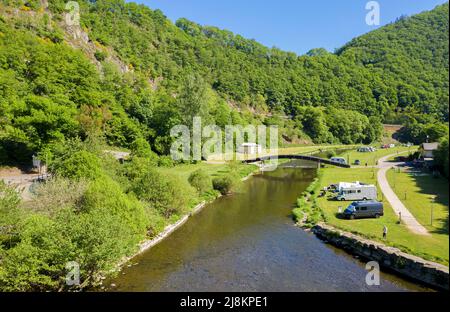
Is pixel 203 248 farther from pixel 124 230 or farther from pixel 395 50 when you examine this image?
pixel 395 50

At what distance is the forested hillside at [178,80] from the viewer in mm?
45969

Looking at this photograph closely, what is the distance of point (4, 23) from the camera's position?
7450cm

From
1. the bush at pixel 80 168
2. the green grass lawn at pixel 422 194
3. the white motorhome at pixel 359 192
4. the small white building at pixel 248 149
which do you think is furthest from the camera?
the small white building at pixel 248 149

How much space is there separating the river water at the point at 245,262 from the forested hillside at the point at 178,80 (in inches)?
418

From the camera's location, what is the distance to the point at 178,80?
376 feet

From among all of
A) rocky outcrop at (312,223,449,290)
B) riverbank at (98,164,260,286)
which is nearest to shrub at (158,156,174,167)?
riverbank at (98,164,260,286)

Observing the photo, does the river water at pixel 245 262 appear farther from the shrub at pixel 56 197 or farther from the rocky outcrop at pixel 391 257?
the shrub at pixel 56 197

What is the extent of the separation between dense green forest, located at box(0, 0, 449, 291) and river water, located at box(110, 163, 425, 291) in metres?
2.20

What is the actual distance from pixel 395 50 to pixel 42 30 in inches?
3491

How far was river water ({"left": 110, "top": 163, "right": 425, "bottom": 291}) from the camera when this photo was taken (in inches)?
818

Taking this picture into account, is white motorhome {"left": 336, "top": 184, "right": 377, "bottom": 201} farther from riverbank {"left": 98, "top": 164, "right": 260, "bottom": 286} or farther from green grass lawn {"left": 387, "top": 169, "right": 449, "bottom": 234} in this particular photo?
riverbank {"left": 98, "top": 164, "right": 260, "bottom": 286}

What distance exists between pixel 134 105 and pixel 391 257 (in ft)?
205

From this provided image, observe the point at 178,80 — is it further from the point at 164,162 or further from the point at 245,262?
the point at 245,262

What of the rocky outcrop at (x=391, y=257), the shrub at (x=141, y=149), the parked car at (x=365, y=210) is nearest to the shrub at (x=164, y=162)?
the shrub at (x=141, y=149)
